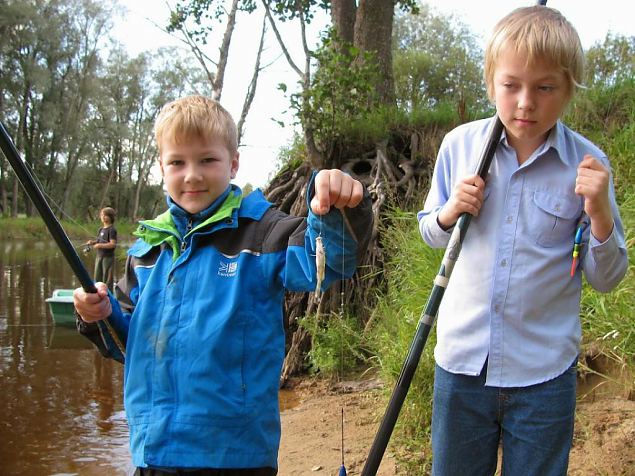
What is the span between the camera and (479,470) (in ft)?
7.02

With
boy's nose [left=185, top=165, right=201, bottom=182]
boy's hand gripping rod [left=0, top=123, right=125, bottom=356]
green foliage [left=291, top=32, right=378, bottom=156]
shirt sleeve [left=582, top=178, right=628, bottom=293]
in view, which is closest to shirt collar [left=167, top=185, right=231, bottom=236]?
boy's nose [left=185, top=165, right=201, bottom=182]

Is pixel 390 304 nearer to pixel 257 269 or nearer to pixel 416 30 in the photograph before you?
pixel 257 269

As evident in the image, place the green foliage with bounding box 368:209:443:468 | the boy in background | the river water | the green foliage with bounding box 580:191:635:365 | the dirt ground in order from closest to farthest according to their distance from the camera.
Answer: the dirt ground < the green foliage with bounding box 580:191:635:365 < the green foliage with bounding box 368:209:443:468 < the river water < the boy in background

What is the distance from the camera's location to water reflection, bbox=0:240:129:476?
499cm

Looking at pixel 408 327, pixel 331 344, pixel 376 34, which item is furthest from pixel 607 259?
pixel 376 34

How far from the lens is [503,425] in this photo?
2084mm

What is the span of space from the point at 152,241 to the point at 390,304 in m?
3.83

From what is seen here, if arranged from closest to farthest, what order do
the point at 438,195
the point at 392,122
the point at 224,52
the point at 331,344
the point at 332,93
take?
the point at 438,195 → the point at 331,344 → the point at 332,93 → the point at 392,122 → the point at 224,52

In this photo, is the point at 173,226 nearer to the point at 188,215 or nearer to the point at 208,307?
the point at 188,215

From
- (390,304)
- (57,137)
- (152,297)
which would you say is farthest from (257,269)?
(57,137)

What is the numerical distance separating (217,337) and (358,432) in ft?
9.76

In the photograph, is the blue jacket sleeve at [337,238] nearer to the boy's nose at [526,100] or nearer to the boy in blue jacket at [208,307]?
the boy in blue jacket at [208,307]

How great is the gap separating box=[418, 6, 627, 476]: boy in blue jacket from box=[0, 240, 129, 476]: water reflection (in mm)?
3501

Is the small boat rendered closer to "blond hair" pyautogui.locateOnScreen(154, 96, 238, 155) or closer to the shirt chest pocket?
"blond hair" pyautogui.locateOnScreen(154, 96, 238, 155)
